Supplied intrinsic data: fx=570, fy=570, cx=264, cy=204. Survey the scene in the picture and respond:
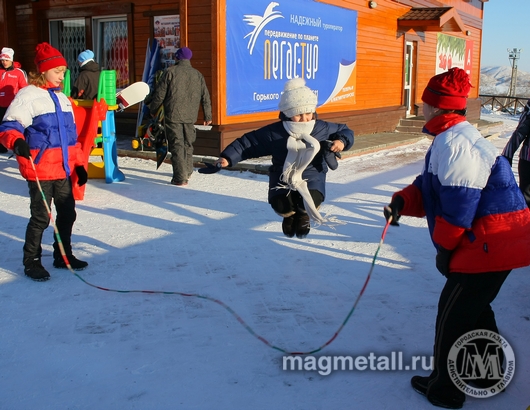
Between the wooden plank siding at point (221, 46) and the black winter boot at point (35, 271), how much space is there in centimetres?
593

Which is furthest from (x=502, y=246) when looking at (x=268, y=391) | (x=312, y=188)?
(x=312, y=188)

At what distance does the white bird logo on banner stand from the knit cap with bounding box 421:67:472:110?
8.33m

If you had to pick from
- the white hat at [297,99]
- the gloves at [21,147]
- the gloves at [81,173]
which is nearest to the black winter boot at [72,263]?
the gloves at [81,173]

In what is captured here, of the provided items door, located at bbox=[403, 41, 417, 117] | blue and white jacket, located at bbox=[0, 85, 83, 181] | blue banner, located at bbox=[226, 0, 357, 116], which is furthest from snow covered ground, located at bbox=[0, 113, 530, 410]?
door, located at bbox=[403, 41, 417, 117]

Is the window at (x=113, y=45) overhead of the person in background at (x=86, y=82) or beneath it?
overhead

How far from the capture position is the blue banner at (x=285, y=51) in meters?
10.6

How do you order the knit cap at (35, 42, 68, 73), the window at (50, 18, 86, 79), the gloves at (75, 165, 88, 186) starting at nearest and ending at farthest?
the knit cap at (35, 42, 68, 73) < the gloves at (75, 165, 88, 186) < the window at (50, 18, 86, 79)

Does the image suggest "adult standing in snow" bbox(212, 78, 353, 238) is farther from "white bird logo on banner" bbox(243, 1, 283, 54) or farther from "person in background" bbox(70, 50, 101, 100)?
"white bird logo on banner" bbox(243, 1, 283, 54)

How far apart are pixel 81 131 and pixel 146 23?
175 inches

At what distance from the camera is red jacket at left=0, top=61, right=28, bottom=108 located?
974 cm

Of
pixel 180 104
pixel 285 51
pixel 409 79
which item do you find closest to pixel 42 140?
pixel 180 104

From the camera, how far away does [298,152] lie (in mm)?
4152

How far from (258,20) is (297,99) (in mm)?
7399

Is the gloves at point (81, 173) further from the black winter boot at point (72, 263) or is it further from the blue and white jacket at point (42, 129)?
the black winter boot at point (72, 263)
